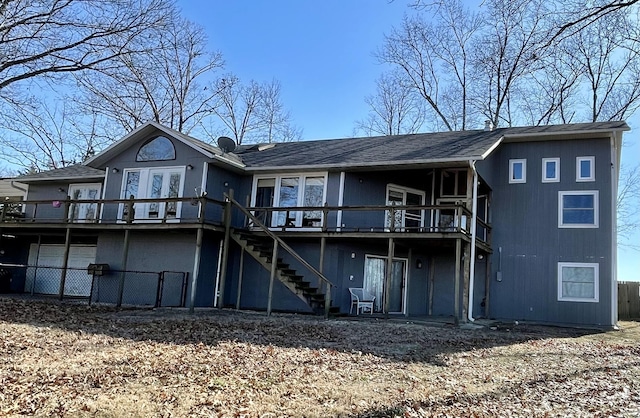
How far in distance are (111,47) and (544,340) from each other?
46.7ft

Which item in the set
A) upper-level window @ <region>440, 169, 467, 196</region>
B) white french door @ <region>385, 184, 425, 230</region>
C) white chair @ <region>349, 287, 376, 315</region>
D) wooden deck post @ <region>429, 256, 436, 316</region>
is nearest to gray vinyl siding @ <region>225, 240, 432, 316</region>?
white chair @ <region>349, 287, 376, 315</region>

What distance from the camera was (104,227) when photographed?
1608 cm

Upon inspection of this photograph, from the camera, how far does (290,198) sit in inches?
667

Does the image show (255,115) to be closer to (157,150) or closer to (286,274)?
(157,150)

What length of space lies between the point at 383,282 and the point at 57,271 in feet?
38.8

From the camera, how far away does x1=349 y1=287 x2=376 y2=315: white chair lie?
1563cm

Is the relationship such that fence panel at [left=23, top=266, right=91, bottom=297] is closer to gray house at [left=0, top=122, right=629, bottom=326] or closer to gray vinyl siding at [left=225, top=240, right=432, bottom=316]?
gray house at [left=0, top=122, right=629, bottom=326]

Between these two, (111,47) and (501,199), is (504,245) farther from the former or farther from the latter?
(111,47)

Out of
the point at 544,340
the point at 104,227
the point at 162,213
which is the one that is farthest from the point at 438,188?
the point at 104,227

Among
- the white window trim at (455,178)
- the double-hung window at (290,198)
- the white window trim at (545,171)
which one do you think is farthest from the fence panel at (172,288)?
the white window trim at (545,171)

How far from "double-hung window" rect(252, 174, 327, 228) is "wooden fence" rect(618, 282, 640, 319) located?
14700mm

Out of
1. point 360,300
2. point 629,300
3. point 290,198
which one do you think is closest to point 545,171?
point 360,300

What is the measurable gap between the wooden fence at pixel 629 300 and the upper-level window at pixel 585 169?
876 centimetres

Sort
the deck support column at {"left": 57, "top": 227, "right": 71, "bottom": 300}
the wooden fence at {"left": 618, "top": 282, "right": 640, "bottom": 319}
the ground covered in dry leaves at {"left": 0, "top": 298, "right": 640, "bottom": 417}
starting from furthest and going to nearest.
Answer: the wooden fence at {"left": 618, "top": 282, "right": 640, "bottom": 319}, the deck support column at {"left": 57, "top": 227, "right": 71, "bottom": 300}, the ground covered in dry leaves at {"left": 0, "top": 298, "right": 640, "bottom": 417}
